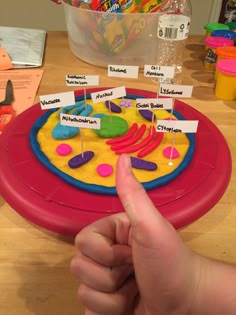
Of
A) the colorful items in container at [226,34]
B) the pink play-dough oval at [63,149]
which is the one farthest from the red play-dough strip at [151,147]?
the colorful items in container at [226,34]

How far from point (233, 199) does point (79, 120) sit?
A: 0.28 metres

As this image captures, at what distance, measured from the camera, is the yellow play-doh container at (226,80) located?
0.79m

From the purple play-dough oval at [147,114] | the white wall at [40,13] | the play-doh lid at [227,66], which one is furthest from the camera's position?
the white wall at [40,13]

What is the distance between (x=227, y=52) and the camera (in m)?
0.84

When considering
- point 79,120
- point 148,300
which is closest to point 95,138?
point 79,120

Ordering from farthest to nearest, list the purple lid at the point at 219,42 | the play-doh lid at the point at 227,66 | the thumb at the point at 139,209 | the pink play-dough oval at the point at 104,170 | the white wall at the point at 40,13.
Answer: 1. the white wall at the point at 40,13
2. the purple lid at the point at 219,42
3. the play-doh lid at the point at 227,66
4. the pink play-dough oval at the point at 104,170
5. the thumb at the point at 139,209

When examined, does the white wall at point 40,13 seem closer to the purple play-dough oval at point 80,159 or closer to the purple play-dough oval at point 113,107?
the purple play-dough oval at point 113,107

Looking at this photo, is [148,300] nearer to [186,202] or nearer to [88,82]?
[186,202]

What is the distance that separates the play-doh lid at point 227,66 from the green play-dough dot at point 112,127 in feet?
0.99

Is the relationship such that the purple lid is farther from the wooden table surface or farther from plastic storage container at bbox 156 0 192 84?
the wooden table surface

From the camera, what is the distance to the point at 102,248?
0.37m

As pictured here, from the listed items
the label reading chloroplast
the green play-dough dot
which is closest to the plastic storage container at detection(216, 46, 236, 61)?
the label reading chloroplast

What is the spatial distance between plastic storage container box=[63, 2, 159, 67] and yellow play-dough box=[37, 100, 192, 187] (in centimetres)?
30

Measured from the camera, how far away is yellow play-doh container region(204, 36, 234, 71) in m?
0.90
